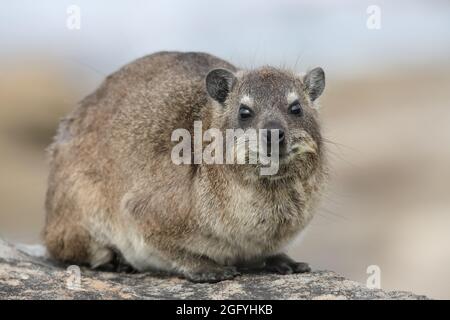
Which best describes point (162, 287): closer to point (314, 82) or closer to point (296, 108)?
point (296, 108)

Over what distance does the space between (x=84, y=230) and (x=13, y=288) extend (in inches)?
83.3

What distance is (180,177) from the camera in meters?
10.1

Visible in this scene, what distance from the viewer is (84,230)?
11.0 m

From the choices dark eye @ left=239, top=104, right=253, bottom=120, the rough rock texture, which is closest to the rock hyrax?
dark eye @ left=239, top=104, right=253, bottom=120

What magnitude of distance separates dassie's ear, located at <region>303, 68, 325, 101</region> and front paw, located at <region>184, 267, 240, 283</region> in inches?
91.5

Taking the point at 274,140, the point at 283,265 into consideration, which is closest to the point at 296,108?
the point at 274,140

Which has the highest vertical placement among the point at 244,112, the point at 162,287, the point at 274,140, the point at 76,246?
the point at 244,112

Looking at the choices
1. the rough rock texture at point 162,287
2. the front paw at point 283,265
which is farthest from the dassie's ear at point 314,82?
the rough rock texture at point 162,287

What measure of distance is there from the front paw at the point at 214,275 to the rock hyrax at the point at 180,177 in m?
0.01

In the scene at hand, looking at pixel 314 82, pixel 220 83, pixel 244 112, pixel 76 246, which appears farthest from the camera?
pixel 76 246

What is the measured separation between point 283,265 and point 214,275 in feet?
3.00

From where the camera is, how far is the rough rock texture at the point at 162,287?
8.84m

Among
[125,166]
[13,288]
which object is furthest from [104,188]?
[13,288]

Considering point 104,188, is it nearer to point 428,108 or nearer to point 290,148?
point 290,148
